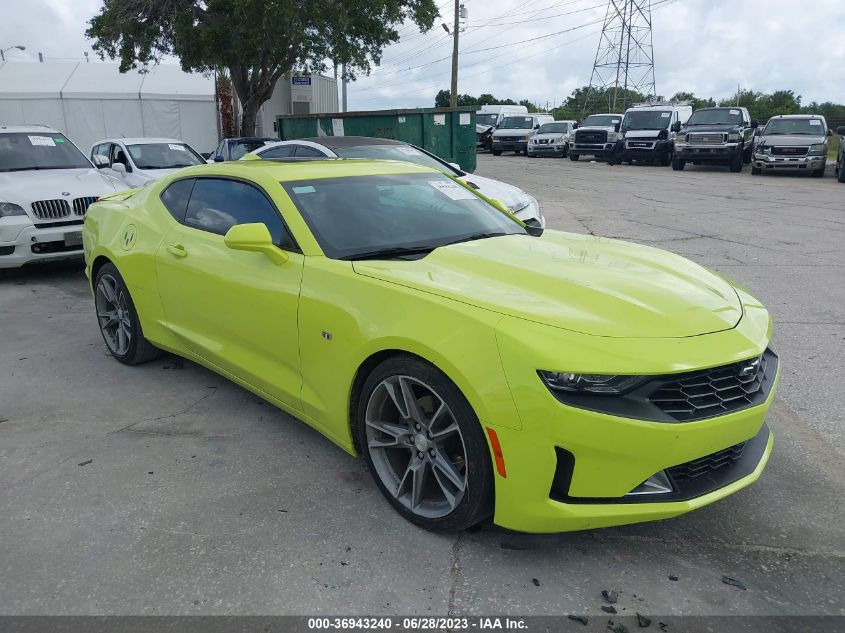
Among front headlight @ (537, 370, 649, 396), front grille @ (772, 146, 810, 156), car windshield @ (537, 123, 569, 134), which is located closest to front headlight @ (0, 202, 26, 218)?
front headlight @ (537, 370, 649, 396)

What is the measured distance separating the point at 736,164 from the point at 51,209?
68.7 feet

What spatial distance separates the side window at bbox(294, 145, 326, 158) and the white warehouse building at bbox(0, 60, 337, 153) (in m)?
16.9

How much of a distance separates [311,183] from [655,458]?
90.4 inches

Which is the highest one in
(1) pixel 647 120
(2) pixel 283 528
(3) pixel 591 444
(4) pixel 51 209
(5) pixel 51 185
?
(1) pixel 647 120

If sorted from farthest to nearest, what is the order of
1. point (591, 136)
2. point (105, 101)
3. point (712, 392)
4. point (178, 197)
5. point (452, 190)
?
point (591, 136), point (105, 101), point (178, 197), point (452, 190), point (712, 392)

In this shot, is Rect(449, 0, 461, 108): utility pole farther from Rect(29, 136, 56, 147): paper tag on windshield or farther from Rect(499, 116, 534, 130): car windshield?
Rect(29, 136, 56, 147): paper tag on windshield

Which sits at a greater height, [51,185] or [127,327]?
[51,185]

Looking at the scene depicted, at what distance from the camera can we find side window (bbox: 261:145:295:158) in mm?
9656

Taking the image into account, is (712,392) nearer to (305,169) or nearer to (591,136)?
(305,169)

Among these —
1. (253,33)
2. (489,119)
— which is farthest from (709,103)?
(253,33)

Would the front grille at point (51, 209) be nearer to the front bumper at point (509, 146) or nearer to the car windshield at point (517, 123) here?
the front bumper at point (509, 146)

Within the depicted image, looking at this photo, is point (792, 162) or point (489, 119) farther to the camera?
point (489, 119)

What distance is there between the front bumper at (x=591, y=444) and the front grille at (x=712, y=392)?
0.04 meters

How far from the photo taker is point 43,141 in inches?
355
